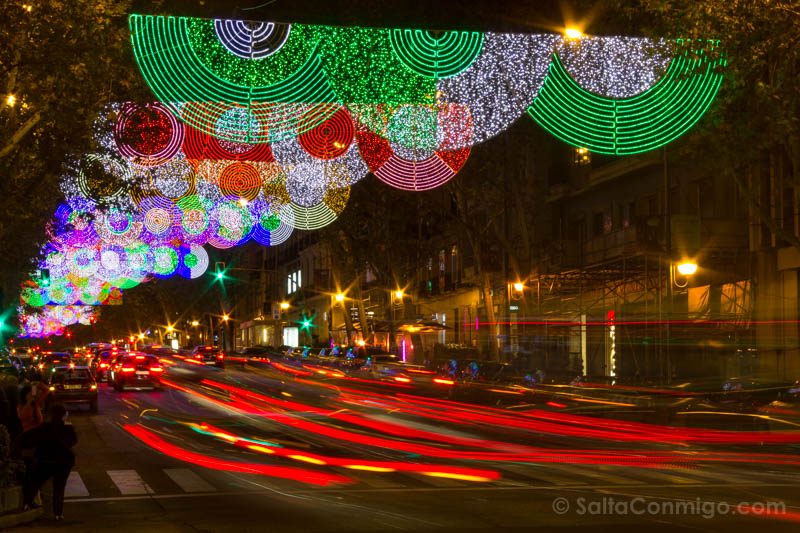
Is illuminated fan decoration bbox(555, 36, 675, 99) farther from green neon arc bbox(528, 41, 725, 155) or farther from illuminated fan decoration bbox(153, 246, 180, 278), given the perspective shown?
illuminated fan decoration bbox(153, 246, 180, 278)

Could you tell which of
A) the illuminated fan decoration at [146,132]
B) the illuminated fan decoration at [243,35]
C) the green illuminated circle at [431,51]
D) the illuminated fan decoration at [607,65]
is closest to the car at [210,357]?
the illuminated fan decoration at [146,132]

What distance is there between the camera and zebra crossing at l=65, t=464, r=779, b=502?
15.5m

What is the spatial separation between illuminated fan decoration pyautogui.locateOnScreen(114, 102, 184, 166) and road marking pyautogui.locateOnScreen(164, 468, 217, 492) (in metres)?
11.5

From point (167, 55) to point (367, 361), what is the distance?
24285 mm

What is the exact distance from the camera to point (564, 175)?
148 feet

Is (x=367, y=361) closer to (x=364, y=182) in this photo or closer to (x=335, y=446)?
(x=364, y=182)

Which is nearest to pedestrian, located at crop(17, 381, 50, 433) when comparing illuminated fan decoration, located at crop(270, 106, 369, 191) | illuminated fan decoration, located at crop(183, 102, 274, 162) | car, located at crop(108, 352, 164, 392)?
illuminated fan decoration, located at crop(183, 102, 274, 162)

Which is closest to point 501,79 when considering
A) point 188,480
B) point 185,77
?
point 185,77

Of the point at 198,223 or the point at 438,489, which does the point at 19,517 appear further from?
the point at 198,223

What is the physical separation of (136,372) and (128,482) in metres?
27.1

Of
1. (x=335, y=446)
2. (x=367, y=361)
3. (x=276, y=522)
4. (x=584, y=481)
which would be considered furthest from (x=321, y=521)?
(x=367, y=361)

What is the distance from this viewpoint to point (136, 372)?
141ft

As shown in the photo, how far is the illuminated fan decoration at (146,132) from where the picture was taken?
26.6m

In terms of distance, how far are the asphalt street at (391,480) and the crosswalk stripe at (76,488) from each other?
0.03m
